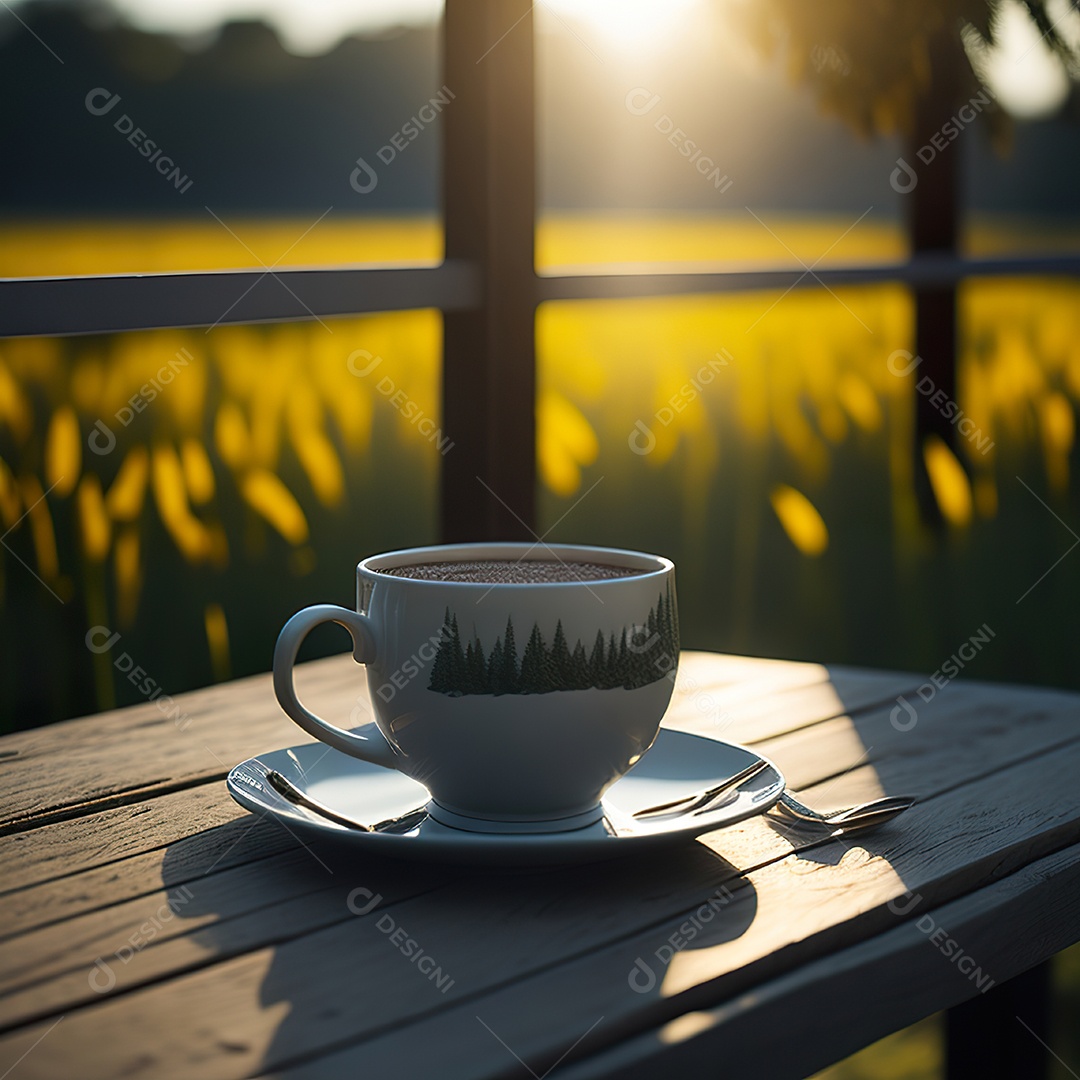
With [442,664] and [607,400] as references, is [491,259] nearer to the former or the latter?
[442,664]

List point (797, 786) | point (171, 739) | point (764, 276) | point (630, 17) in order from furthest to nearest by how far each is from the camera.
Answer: point (630, 17) < point (764, 276) < point (171, 739) < point (797, 786)

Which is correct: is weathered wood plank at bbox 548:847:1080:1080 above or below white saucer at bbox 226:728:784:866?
below

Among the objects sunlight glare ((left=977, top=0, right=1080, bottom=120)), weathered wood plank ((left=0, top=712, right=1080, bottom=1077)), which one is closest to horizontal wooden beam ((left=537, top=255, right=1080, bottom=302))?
sunlight glare ((left=977, top=0, right=1080, bottom=120))

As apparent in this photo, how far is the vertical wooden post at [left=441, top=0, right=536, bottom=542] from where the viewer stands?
4.41 ft

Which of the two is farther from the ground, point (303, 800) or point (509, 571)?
point (509, 571)

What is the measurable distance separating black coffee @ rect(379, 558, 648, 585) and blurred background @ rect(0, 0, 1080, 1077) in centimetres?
67

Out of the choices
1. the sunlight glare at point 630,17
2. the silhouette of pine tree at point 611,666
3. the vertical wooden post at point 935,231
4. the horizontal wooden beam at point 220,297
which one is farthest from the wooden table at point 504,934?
the vertical wooden post at point 935,231

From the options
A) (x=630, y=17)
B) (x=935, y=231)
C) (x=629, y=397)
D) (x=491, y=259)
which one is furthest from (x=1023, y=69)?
(x=491, y=259)

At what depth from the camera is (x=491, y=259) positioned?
4.51 feet

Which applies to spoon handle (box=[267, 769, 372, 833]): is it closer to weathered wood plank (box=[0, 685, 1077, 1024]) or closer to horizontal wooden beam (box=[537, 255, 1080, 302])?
weathered wood plank (box=[0, 685, 1077, 1024])

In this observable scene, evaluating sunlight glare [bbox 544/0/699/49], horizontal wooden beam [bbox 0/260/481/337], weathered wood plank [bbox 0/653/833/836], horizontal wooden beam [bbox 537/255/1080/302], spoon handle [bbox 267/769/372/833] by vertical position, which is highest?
sunlight glare [bbox 544/0/699/49]

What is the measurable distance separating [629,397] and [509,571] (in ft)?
5.28

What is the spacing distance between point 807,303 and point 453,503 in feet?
4.72

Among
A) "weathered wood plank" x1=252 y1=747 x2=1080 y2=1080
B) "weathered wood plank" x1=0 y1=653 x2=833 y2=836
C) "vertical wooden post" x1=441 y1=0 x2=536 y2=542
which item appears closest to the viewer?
"weathered wood plank" x1=252 y1=747 x2=1080 y2=1080
